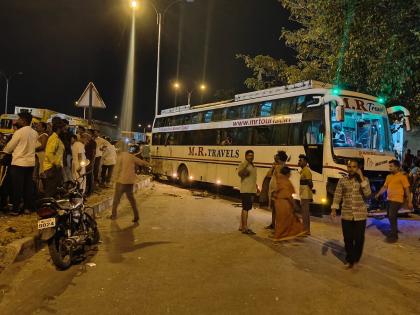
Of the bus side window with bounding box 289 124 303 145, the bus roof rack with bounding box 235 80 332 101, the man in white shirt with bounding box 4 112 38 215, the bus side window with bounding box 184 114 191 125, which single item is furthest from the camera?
the bus side window with bounding box 184 114 191 125

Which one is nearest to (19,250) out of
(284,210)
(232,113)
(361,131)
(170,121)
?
(284,210)

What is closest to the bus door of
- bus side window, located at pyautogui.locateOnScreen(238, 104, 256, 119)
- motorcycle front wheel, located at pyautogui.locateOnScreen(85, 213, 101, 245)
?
bus side window, located at pyautogui.locateOnScreen(238, 104, 256, 119)

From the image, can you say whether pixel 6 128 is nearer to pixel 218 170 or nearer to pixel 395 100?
pixel 218 170

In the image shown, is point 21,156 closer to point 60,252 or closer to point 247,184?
point 60,252

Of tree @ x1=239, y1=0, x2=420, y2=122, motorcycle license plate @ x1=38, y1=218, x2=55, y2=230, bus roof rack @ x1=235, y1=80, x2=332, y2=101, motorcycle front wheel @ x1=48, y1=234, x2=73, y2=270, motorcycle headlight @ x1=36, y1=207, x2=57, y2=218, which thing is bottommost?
motorcycle front wheel @ x1=48, y1=234, x2=73, y2=270

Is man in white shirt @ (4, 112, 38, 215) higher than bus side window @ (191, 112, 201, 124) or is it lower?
lower

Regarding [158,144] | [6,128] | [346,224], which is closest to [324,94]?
[346,224]

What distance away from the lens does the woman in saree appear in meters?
8.61

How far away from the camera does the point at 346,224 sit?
698 cm

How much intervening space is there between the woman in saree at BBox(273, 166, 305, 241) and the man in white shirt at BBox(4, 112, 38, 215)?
15.4 feet

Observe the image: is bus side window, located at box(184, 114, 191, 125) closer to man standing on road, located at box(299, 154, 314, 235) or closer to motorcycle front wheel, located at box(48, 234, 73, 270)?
man standing on road, located at box(299, 154, 314, 235)

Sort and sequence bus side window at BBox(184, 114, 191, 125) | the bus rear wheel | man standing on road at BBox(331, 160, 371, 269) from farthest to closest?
1. bus side window at BBox(184, 114, 191, 125)
2. the bus rear wheel
3. man standing on road at BBox(331, 160, 371, 269)

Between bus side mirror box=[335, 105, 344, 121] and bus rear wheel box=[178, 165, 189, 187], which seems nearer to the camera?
bus side mirror box=[335, 105, 344, 121]

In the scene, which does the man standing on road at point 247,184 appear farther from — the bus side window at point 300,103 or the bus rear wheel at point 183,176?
the bus rear wheel at point 183,176
